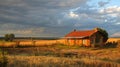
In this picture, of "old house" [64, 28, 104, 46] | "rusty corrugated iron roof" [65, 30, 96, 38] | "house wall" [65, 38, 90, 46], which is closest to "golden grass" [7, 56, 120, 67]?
"old house" [64, 28, 104, 46]

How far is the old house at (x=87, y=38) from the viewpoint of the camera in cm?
6275

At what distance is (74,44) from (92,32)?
4.74m

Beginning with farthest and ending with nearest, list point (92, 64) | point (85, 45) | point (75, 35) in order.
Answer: point (75, 35) < point (85, 45) < point (92, 64)

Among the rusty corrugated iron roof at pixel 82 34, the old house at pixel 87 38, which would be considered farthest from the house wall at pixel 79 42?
the rusty corrugated iron roof at pixel 82 34

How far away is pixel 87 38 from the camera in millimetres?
63125

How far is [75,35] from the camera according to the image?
66.8 m

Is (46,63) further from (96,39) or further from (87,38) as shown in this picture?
(96,39)

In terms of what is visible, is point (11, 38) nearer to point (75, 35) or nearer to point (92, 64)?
point (75, 35)

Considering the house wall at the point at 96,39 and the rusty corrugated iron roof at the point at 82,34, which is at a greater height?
the rusty corrugated iron roof at the point at 82,34

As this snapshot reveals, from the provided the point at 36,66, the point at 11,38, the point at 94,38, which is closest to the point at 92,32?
the point at 94,38

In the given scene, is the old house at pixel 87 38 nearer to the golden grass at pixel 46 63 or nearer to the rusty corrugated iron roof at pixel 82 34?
the rusty corrugated iron roof at pixel 82 34

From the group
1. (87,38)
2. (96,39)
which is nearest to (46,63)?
(87,38)

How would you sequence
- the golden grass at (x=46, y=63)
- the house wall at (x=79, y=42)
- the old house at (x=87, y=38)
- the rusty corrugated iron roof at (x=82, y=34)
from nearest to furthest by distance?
the golden grass at (x=46, y=63)
the old house at (x=87, y=38)
the house wall at (x=79, y=42)
the rusty corrugated iron roof at (x=82, y=34)

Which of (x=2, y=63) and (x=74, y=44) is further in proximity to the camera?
(x=74, y=44)
